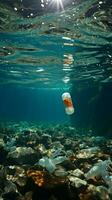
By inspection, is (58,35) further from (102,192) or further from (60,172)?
(102,192)

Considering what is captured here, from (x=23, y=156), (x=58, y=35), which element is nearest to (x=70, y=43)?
(x=58, y=35)

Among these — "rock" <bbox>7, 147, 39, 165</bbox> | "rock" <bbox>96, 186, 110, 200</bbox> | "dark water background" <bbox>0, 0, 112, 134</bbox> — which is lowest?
"rock" <bbox>7, 147, 39, 165</bbox>

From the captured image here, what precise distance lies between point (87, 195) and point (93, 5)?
7.89 metres

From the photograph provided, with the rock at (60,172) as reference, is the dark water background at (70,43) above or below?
above

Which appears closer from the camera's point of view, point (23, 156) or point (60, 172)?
point (60, 172)

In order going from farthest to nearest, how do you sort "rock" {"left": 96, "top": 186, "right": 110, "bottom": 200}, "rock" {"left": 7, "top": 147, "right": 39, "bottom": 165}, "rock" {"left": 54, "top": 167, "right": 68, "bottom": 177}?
"rock" {"left": 7, "top": 147, "right": 39, "bottom": 165}
"rock" {"left": 54, "top": 167, "right": 68, "bottom": 177}
"rock" {"left": 96, "top": 186, "right": 110, "bottom": 200}

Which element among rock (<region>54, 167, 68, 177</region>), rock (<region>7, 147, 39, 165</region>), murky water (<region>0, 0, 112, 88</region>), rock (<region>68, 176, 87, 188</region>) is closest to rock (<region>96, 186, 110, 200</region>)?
rock (<region>68, 176, 87, 188</region>)

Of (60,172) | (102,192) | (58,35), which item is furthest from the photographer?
(58,35)

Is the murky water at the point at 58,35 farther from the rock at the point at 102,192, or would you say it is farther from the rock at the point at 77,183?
the rock at the point at 102,192

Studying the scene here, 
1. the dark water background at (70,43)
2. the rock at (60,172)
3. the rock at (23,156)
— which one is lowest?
the rock at (23,156)

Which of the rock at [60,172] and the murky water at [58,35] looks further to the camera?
the murky water at [58,35]

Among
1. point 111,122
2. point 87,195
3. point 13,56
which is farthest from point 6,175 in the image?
point 111,122

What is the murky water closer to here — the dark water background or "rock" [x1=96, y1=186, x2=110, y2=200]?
the dark water background

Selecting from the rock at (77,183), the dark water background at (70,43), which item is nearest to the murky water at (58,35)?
the dark water background at (70,43)
